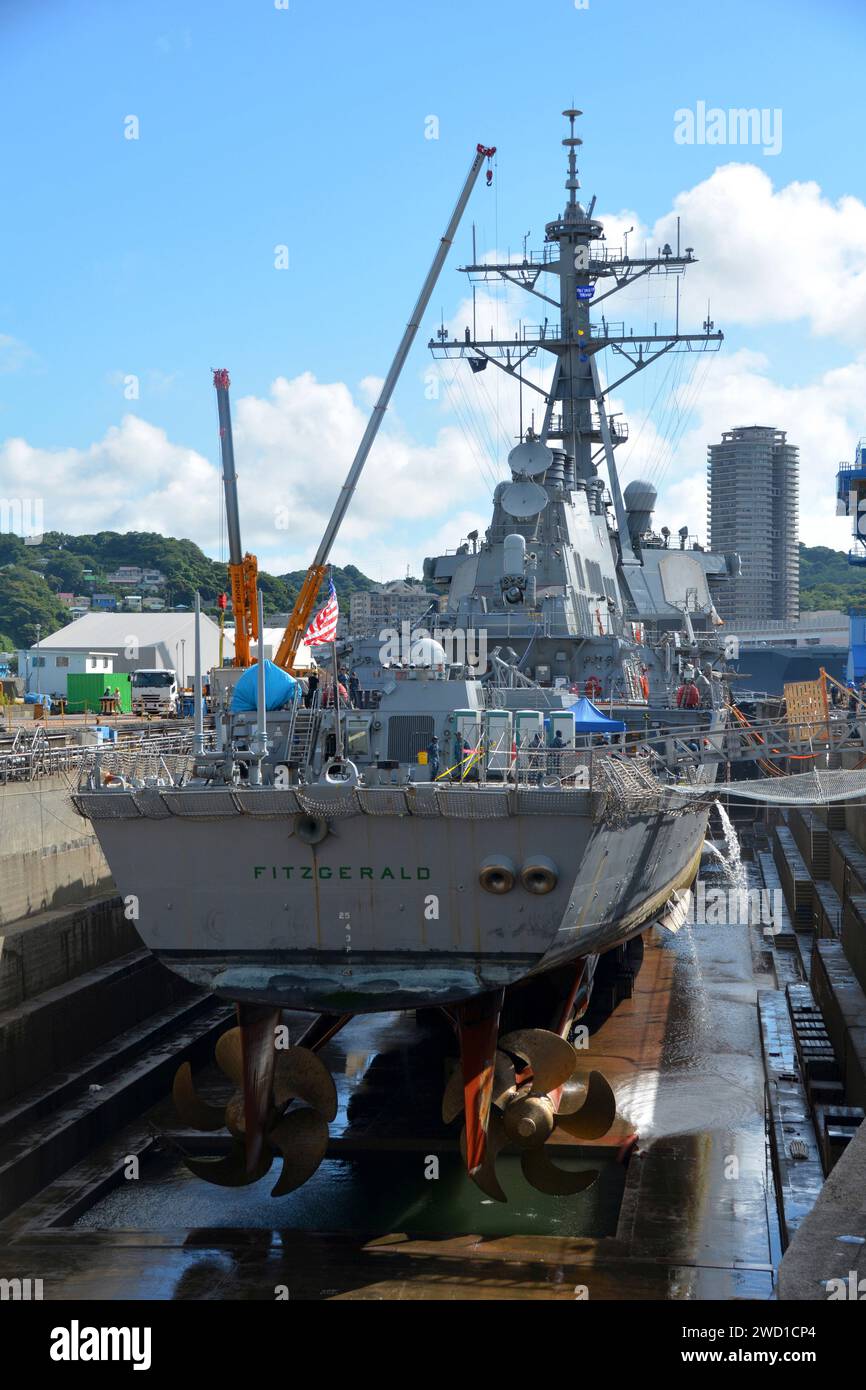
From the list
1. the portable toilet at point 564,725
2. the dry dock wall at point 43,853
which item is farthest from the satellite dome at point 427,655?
the dry dock wall at point 43,853

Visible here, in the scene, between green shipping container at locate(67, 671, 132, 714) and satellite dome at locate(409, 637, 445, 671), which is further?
green shipping container at locate(67, 671, 132, 714)

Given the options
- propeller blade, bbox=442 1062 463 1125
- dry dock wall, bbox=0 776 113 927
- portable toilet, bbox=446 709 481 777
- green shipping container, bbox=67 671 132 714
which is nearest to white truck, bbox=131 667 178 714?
green shipping container, bbox=67 671 132 714

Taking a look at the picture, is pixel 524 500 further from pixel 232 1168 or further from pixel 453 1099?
pixel 232 1168

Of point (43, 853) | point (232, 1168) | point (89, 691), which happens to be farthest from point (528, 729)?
point (89, 691)

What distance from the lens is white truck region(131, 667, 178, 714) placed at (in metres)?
41.6

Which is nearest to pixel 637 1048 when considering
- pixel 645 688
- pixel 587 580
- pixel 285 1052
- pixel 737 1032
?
pixel 737 1032

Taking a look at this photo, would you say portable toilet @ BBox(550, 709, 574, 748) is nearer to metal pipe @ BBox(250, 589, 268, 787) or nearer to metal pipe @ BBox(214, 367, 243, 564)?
metal pipe @ BBox(250, 589, 268, 787)

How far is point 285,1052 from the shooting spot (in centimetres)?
1368

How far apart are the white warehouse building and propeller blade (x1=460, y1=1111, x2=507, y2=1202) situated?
121 feet

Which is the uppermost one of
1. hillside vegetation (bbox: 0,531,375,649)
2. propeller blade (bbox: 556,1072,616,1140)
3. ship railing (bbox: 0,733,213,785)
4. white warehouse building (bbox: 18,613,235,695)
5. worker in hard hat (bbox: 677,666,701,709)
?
hillside vegetation (bbox: 0,531,375,649)

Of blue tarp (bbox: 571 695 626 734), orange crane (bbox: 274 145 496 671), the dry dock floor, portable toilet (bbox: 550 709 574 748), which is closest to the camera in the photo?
the dry dock floor

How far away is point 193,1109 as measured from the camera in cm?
1388

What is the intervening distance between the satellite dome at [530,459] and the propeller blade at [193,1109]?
56.7 ft

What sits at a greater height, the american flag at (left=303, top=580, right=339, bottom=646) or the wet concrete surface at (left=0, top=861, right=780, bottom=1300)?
the american flag at (left=303, top=580, right=339, bottom=646)
